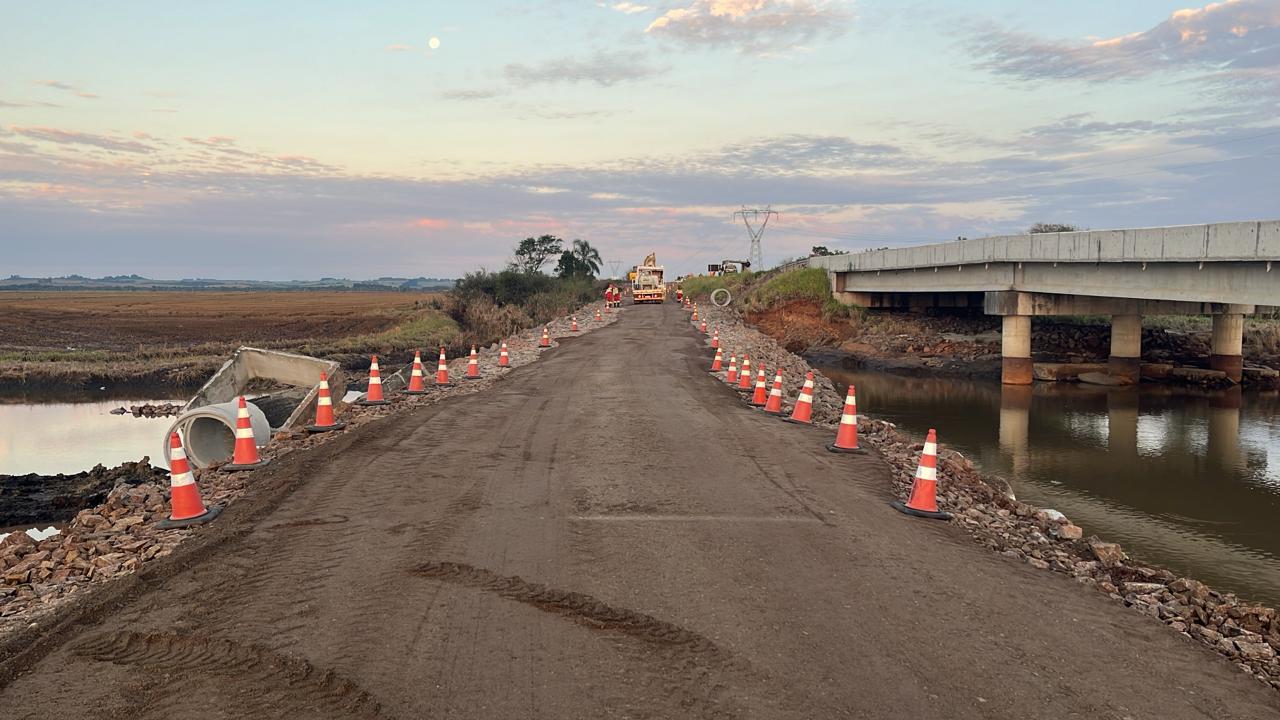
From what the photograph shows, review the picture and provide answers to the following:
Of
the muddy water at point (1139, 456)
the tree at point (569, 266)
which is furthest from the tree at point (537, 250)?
the muddy water at point (1139, 456)

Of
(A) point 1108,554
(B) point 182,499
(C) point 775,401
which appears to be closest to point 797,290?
(C) point 775,401

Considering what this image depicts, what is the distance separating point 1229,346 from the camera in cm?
3139

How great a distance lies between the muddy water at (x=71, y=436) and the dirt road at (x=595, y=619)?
12.5m

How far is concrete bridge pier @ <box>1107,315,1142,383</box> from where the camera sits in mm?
31922

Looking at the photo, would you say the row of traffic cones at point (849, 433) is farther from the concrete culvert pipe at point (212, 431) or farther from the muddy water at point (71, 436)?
the muddy water at point (71, 436)

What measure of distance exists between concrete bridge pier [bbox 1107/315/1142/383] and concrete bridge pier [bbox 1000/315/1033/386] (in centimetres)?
341

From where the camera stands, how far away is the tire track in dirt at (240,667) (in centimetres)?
462

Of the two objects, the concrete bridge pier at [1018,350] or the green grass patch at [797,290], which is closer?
the concrete bridge pier at [1018,350]

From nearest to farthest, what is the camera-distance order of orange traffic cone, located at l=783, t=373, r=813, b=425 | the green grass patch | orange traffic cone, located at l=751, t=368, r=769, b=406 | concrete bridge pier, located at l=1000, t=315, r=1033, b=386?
orange traffic cone, located at l=783, t=373, r=813, b=425
orange traffic cone, located at l=751, t=368, r=769, b=406
concrete bridge pier, located at l=1000, t=315, r=1033, b=386
the green grass patch

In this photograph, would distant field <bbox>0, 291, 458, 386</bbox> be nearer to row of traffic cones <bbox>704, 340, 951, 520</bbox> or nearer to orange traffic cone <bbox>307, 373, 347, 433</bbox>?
orange traffic cone <bbox>307, 373, 347, 433</bbox>

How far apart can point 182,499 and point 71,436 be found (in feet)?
59.1

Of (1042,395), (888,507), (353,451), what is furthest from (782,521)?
(1042,395)

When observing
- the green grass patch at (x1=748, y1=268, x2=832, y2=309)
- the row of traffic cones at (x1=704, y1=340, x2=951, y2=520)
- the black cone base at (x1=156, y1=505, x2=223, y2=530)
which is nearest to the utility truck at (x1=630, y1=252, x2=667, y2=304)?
the green grass patch at (x1=748, y1=268, x2=832, y2=309)

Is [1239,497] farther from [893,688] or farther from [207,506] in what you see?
[207,506]
